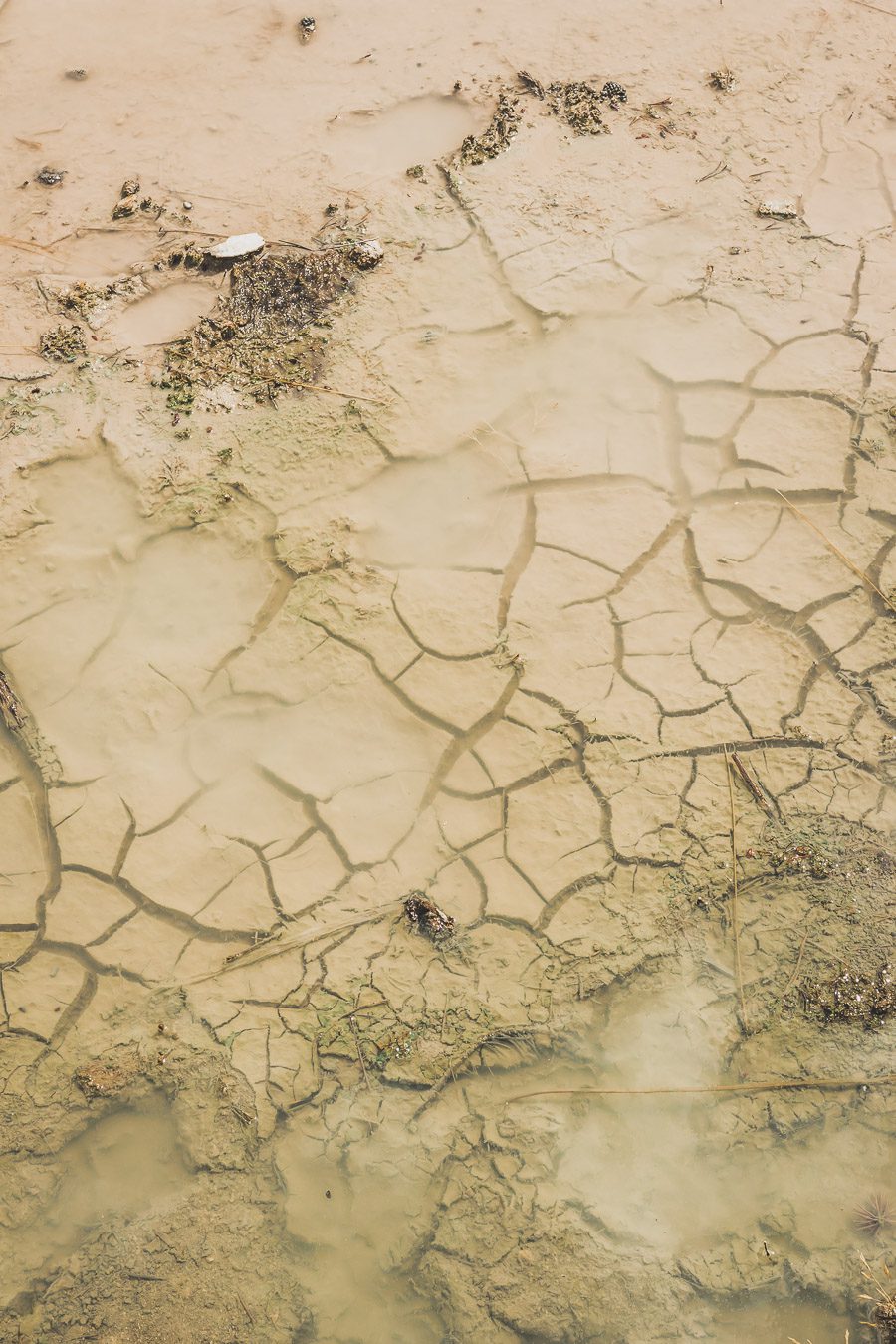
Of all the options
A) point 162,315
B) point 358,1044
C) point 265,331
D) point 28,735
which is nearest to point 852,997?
point 358,1044

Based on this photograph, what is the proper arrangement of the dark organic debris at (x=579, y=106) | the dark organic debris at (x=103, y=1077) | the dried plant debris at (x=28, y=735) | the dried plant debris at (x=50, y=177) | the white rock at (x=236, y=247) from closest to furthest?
the dark organic debris at (x=103, y=1077) < the dried plant debris at (x=28, y=735) < the white rock at (x=236, y=247) < the dried plant debris at (x=50, y=177) < the dark organic debris at (x=579, y=106)

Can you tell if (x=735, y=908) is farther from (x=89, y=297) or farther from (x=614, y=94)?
(x=614, y=94)

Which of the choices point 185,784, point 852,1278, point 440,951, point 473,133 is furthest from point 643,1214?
point 473,133

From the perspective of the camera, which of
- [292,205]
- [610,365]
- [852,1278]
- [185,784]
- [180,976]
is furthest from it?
[292,205]

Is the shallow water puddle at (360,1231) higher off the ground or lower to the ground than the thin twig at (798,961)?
lower

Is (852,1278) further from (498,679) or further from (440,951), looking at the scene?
(498,679)

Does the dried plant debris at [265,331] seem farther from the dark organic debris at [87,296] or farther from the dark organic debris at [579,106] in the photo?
the dark organic debris at [579,106]

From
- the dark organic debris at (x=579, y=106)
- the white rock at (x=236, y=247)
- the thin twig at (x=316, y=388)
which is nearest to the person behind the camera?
the thin twig at (x=316, y=388)

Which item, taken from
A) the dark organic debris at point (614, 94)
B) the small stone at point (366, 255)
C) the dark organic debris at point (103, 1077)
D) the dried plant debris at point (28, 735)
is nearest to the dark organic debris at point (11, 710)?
the dried plant debris at point (28, 735)

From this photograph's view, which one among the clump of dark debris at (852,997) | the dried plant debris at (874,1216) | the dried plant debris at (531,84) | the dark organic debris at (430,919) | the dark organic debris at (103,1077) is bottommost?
the dried plant debris at (874,1216)
